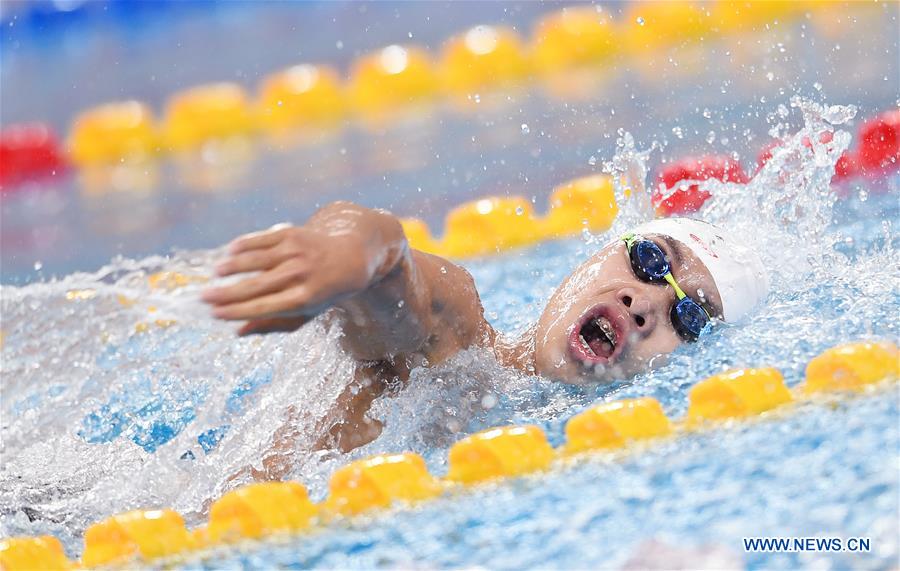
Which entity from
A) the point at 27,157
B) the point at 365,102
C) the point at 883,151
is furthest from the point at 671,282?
the point at 27,157

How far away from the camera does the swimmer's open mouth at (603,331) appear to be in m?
1.97

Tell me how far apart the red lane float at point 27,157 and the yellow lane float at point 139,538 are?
12.0ft

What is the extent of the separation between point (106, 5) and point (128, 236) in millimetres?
2472

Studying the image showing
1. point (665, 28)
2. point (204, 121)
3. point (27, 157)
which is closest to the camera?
point (27, 157)

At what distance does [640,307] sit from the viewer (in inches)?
77.9

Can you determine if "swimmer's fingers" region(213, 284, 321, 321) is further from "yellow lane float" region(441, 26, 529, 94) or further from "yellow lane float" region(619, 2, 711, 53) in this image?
"yellow lane float" region(619, 2, 711, 53)

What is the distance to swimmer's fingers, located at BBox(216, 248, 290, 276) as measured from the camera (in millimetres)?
1414

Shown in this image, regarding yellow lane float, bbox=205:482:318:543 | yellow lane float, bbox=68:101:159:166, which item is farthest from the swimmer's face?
yellow lane float, bbox=68:101:159:166

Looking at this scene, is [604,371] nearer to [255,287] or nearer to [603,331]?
[603,331]

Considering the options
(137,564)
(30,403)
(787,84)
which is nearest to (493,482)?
(137,564)

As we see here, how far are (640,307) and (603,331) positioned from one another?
0.26ft

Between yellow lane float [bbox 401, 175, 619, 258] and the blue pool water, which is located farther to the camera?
yellow lane float [bbox 401, 175, 619, 258]

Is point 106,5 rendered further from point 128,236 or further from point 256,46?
point 128,236

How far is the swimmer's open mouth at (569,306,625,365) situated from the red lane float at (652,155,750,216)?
53.2 inches
